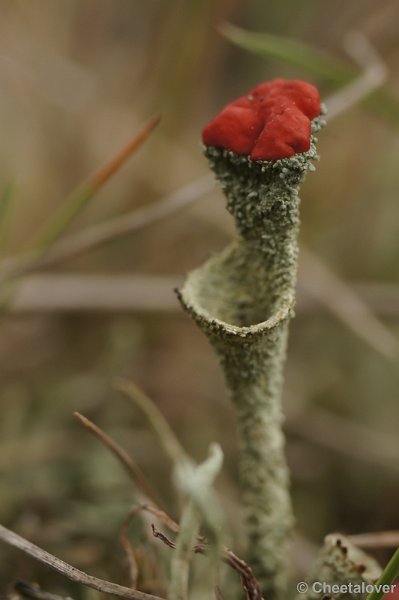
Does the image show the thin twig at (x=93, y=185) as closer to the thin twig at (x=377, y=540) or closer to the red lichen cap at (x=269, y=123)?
the red lichen cap at (x=269, y=123)

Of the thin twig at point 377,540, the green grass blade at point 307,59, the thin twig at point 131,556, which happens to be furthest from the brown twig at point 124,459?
the green grass blade at point 307,59

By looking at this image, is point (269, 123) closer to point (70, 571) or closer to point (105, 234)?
point (70, 571)

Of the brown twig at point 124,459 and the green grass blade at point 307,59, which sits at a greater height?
the green grass blade at point 307,59

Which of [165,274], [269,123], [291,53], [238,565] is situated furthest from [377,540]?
[165,274]

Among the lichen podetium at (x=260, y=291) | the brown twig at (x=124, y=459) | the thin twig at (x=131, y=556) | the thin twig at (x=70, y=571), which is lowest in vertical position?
the thin twig at (x=70, y=571)

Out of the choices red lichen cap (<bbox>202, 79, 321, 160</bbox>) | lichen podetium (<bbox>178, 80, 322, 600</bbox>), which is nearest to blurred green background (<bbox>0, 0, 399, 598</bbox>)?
lichen podetium (<bbox>178, 80, 322, 600</bbox>)

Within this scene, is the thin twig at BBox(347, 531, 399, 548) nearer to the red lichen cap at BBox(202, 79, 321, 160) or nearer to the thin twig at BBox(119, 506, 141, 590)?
the thin twig at BBox(119, 506, 141, 590)
